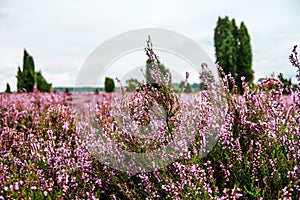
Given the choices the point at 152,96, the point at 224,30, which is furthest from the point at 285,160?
the point at 224,30

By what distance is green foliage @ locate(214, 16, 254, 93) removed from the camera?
20188mm

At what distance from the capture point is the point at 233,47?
66.7ft

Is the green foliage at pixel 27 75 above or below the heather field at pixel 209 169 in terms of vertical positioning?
above

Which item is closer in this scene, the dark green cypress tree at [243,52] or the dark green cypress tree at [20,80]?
the dark green cypress tree at [20,80]

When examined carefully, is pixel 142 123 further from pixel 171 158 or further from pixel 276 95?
pixel 276 95

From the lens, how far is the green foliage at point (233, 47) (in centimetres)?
2019

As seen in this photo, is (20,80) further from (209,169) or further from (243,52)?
(209,169)

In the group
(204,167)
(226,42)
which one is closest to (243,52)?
(226,42)

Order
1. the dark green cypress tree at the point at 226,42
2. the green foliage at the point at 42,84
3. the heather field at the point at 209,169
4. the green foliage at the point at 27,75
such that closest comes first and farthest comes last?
the heather field at the point at 209,169 < the green foliage at the point at 42,84 < the green foliage at the point at 27,75 < the dark green cypress tree at the point at 226,42

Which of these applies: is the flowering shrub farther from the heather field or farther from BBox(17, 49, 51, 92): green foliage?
BBox(17, 49, 51, 92): green foliage

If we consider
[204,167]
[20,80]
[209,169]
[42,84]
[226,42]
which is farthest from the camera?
[226,42]

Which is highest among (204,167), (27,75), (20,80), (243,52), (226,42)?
(226,42)

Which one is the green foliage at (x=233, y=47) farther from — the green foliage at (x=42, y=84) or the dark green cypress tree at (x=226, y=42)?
the green foliage at (x=42, y=84)

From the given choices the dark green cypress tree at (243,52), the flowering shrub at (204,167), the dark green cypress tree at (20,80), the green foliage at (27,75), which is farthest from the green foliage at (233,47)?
the flowering shrub at (204,167)
